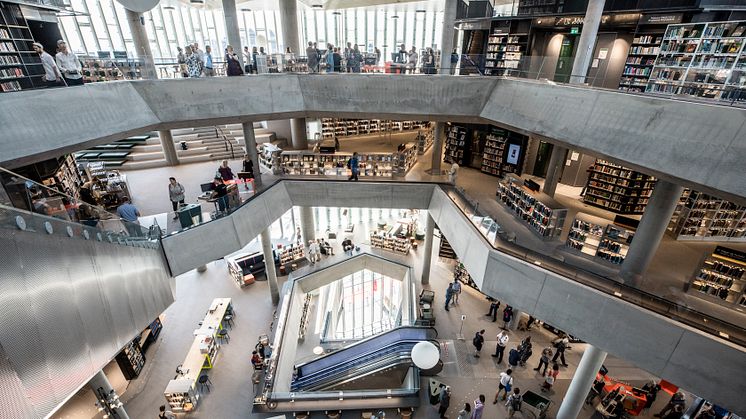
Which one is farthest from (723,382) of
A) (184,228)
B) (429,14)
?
(429,14)

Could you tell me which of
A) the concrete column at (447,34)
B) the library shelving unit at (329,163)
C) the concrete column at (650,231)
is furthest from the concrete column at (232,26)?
the concrete column at (650,231)

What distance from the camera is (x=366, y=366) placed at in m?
11.6

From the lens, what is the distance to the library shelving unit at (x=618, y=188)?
11992 millimetres

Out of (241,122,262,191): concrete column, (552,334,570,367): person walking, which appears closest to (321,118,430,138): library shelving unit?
(241,122,262,191): concrete column

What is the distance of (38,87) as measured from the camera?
8133 millimetres

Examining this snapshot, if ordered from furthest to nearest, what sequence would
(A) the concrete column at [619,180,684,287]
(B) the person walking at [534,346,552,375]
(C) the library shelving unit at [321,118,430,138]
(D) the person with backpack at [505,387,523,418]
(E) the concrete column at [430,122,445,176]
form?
(C) the library shelving unit at [321,118,430,138] → (E) the concrete column at [430,122,445,176] → (B) the person walking at [534,346,552,375] → (D) the person with backpack at [505,387,523,418] → (A) the concrete column at [619,180,684,287]

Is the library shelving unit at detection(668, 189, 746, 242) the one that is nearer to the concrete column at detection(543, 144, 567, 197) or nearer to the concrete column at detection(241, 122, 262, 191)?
the concrete column at detection(543, 144, 567, 197)

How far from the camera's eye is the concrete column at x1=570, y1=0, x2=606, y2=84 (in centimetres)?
962

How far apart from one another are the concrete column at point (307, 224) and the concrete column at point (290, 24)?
751cm

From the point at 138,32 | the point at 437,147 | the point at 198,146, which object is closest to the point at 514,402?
the point at 437,147

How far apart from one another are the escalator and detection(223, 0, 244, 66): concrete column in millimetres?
11515

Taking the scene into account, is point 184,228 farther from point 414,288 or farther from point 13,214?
point 414,288

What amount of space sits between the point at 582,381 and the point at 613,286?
3.36 meters

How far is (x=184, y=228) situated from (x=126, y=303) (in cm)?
371
